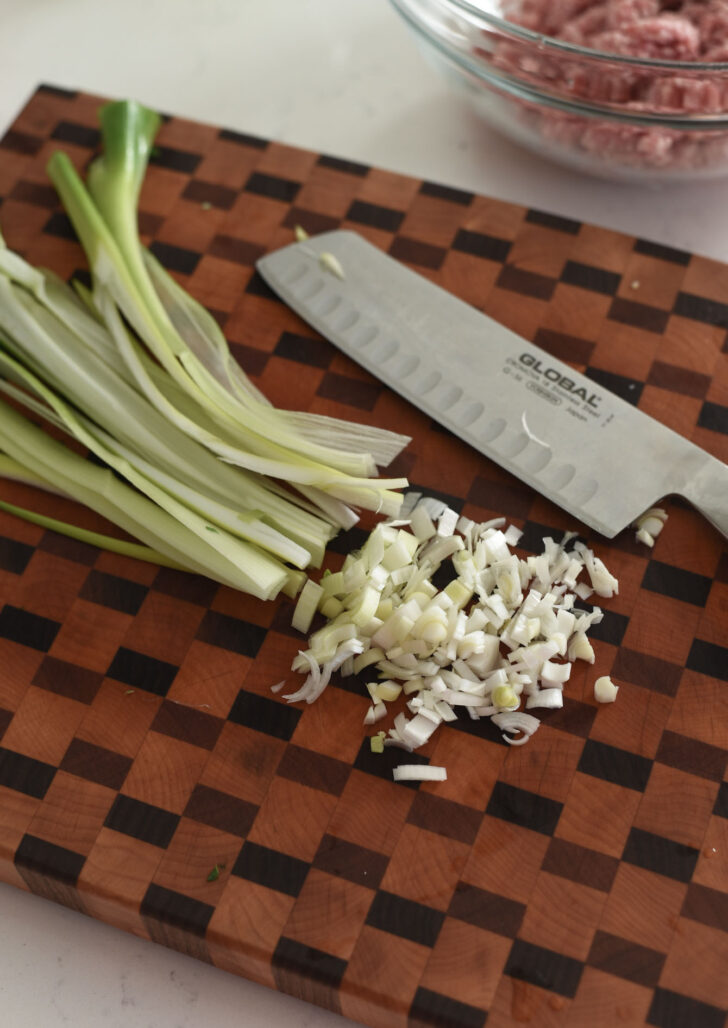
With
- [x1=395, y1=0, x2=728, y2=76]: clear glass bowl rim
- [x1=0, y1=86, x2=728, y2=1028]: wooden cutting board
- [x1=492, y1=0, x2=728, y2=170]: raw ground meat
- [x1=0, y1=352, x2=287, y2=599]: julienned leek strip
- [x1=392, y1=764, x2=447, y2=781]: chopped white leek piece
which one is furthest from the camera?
[x1=492, y1=0, x2=728, y2=170]: raw ground meat

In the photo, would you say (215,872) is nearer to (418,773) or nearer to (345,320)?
(418,773)

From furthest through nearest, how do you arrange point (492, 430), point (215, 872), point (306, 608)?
point (492, 430) < point (306, 608) < point (215, 872)

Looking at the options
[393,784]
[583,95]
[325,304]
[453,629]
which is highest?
[583,95]

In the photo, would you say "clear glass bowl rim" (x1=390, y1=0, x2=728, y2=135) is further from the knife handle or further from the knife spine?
the knife handle

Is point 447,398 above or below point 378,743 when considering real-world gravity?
above


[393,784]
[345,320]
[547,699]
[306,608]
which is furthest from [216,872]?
[345,320]

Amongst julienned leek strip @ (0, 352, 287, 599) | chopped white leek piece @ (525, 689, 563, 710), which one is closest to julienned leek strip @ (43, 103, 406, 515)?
julienned leek strip @ (0, 352, 287, 599)

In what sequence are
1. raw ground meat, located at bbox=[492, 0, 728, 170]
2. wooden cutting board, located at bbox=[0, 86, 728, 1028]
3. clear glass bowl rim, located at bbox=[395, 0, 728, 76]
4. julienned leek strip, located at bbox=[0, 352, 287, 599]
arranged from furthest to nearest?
raw ground meat, located at bbox=[492, 0, 728, 170], clear glass bowl rim, located at bbox=[395, 0, 728, 76], julienned leek strip, located at bbox=[0, 352, 287, 599], wooden cutting board, located at bbox=[0, 86, 728, 1028]

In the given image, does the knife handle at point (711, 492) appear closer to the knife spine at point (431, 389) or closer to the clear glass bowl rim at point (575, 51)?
the knife spine at point (431, 389)
